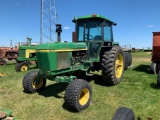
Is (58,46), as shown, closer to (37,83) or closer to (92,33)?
(37,83)

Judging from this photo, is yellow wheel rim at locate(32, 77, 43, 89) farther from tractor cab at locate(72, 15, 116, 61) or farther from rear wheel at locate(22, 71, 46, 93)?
tractor cab at locate(72, 15, 116, 61)

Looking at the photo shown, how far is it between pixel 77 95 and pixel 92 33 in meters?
3.01

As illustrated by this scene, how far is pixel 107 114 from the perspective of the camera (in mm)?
5316

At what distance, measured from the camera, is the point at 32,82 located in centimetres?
693

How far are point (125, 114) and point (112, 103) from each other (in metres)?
2.78

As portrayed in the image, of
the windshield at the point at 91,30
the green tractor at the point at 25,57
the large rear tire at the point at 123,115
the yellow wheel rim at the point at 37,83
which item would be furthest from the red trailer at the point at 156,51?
the large rear tire at the point at 123,115

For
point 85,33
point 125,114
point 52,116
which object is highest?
point 85,33

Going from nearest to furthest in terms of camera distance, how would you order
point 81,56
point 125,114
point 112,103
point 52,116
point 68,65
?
point 125,114 < point 52,116 < point 112,103 < point 68,65 < point 81,56

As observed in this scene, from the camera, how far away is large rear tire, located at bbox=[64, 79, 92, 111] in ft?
17.7

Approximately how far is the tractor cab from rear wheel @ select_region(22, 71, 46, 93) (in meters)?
1.91

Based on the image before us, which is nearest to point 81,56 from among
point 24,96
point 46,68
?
point 46,68

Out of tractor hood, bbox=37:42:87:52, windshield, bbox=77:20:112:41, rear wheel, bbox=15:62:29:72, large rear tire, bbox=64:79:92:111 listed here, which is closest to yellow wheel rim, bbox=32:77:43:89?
tractor hood, bbox=37:42:87:52

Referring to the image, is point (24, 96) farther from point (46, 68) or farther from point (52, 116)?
point (52, 116)

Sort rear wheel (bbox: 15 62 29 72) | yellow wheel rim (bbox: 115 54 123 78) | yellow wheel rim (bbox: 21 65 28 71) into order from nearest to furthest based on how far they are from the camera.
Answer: yellow wheel rim (bbox: 115 54 123 78) → rear wheel (bbox: 15 62 29 72) → yellow wheel rim (bbox: 21 65 28 71)
